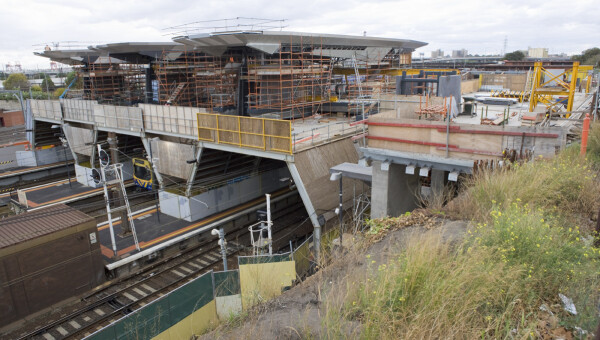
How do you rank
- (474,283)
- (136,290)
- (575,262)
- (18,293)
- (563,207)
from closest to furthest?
1. (474,283)
2. (575,262)
3. (563,207)
4. (18,293)
5. (136,290)

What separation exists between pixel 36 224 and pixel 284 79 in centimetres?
1440

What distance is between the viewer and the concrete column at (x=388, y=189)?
12.6 metres

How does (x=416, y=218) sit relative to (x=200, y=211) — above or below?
above

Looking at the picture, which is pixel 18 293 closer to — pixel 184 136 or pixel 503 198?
pixel 184 136

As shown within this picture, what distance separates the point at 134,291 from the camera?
14.2 meters

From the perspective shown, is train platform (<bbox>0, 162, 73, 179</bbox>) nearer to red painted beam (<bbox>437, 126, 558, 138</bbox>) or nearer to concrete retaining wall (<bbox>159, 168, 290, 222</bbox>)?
concrete retaining wall (<bbox>159, 168, 290, 222</bbox>)

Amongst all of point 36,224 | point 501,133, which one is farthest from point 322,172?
point 36,224

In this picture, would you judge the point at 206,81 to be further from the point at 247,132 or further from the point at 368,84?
the point at 368,84

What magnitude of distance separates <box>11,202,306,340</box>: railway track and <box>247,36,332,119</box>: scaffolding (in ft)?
23.8

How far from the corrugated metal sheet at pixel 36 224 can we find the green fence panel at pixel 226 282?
654cm

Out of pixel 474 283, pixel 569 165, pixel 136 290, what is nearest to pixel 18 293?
pixel 136 290

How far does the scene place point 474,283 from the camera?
13.5ft

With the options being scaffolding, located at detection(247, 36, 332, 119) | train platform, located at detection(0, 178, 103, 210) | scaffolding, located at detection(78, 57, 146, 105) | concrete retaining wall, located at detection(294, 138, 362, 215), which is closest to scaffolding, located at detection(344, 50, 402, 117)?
scaffolding, located at detection(247, 36, 332, 119)

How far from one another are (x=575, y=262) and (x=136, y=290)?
1365 centimetres
